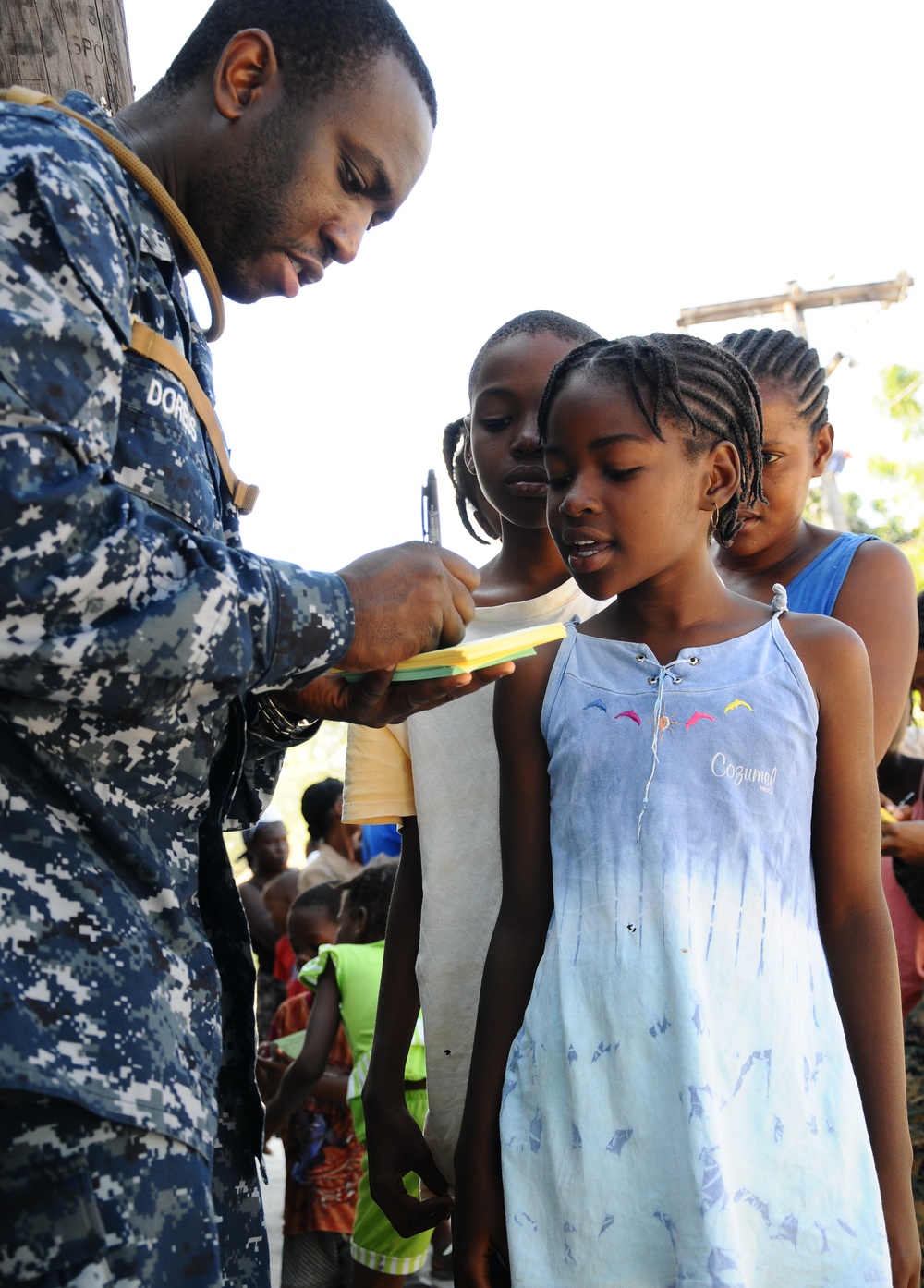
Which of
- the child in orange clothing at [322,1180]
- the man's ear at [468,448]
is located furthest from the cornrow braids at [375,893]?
the man's ear at [468,448]

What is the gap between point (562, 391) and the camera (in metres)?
2.07

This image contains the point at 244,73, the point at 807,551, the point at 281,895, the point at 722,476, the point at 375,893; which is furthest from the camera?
the point at 281,895

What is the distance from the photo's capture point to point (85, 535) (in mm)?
1241

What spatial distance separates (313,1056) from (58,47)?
3.22 metres

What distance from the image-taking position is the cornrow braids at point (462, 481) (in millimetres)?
2807

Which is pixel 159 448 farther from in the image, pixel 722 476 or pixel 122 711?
pixel 722 476

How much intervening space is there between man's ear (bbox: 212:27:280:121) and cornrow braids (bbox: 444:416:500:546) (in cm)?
116

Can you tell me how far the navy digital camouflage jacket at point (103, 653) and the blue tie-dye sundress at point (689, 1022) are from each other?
0.53m

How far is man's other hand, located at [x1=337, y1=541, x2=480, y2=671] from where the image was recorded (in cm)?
145

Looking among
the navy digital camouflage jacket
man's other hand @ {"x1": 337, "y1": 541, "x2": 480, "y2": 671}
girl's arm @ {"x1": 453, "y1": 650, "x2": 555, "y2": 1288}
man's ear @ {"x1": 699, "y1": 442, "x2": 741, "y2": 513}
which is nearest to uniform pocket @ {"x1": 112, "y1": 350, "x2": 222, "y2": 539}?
the navy digital camouflage jacket

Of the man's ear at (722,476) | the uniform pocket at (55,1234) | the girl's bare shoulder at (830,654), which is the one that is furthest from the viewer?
the man's ear at (722,476)

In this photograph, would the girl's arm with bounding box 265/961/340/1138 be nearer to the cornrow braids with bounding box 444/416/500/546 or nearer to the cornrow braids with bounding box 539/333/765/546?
the cornrow braids with bounding box 444/416/500/546

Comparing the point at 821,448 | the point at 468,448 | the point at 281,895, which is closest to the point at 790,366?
the point at 821,448

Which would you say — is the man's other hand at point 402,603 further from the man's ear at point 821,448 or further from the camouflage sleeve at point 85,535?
the man's ear at point 821,448
